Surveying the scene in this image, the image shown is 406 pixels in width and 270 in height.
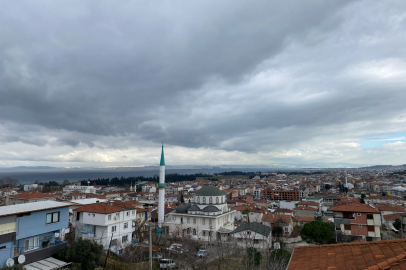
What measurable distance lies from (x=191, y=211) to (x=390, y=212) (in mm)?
34337

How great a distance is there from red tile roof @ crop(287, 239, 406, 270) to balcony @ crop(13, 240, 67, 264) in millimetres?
15908

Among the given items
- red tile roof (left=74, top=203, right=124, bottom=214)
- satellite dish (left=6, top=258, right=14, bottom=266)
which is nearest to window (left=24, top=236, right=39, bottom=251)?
satellite dish (left=6, top=258, right=14, bottom=266)

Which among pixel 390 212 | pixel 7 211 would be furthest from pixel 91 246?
pixel 390 212

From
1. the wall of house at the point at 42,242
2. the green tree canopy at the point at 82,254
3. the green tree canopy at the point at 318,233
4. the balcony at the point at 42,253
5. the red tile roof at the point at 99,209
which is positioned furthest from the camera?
the green tree canopy at the point at 318,233

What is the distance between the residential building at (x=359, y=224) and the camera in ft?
91.5

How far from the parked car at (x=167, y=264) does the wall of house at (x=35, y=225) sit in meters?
7.86

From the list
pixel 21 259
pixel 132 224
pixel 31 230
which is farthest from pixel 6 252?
pixel 132 224

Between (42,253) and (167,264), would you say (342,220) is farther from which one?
(42,253)

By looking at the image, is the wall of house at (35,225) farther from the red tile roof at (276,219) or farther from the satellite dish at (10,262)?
the red tile roof at (276,219)

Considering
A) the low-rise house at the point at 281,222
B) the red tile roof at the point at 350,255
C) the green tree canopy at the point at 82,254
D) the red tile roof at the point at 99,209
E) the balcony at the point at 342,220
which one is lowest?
the low-rise house at the point at 281,222

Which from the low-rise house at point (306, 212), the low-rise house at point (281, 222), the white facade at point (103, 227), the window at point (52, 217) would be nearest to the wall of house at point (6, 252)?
the window at point (52, 217)

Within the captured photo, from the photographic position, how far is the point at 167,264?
64.6 feet

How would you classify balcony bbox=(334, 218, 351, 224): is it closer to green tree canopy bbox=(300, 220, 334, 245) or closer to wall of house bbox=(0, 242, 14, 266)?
green tree canopy bbox=(300, 220, 334, 245)

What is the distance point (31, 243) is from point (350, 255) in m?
18.9
